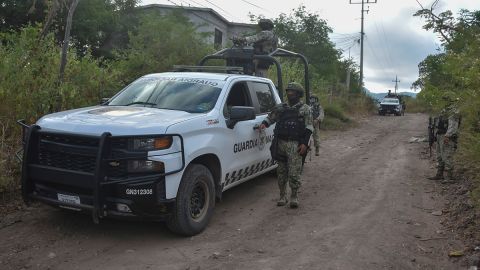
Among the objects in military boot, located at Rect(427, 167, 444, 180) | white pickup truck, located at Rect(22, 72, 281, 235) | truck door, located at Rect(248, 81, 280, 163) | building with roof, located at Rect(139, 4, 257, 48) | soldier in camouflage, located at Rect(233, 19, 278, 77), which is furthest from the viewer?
building with roof, located at Rect(139, 4, 257, 48)

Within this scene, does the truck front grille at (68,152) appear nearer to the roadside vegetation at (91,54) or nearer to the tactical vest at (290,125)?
the roadside vegetation at (91,54)

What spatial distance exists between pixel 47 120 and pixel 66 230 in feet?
4.06

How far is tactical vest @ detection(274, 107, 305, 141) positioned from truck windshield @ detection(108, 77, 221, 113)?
41.8 inches

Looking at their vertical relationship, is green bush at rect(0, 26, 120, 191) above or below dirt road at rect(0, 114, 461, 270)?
above

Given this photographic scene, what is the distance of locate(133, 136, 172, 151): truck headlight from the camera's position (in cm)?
446

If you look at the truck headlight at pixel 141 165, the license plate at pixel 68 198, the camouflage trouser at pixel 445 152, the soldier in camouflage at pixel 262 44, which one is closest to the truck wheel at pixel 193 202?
the truck headlight at pixel 141 165

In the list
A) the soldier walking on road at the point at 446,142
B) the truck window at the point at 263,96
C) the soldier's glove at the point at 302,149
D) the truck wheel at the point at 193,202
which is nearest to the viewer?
the truck wheel at the point at 193,202

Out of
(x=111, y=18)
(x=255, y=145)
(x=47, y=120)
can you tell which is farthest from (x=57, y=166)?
(x=111, y=18)

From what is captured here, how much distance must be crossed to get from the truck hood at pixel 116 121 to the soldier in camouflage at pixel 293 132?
1571 mm

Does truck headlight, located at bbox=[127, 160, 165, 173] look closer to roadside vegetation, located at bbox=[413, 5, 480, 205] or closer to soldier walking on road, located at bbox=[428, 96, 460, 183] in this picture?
roadside vegetation, located at bbox=[413, 5, 480, 205]

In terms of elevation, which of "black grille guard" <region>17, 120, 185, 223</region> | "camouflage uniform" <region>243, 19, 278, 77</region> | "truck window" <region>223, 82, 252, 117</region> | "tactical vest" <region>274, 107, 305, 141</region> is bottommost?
"black grille guard" <region>17, 120, 185, 223</region>

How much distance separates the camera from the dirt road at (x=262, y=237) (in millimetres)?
4398

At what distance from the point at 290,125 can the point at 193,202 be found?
6.29ft

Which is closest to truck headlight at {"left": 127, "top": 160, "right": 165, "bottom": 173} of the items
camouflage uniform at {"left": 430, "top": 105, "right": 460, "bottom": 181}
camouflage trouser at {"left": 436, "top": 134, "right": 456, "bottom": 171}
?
camouflage uniform at {"left": 430, "top": 105, "right": 460, "bottom": 181}
